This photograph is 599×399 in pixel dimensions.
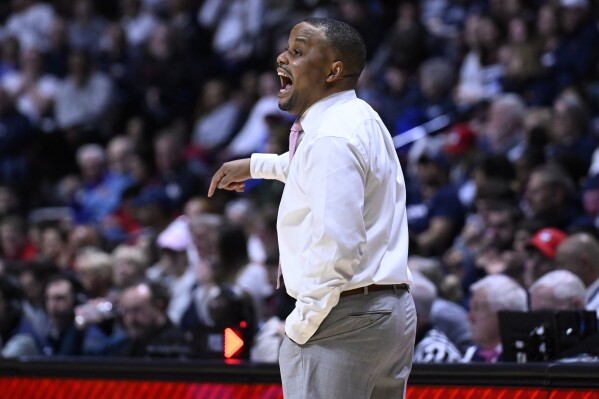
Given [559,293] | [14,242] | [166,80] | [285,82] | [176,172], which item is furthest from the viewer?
[166,80]

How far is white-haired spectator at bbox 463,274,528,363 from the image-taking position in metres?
6.38

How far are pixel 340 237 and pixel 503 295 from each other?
2953 millimetres

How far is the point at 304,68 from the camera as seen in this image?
397 centimetres

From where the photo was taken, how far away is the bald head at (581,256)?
6.91 m

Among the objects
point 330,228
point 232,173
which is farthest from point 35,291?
point 330,228

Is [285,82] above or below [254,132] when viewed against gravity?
above

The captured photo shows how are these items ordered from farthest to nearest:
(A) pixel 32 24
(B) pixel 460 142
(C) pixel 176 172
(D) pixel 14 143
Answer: (A) pixel 32 24 → (D) pixel 14 143 → (C) pixel 176 172 → (B) pixel 460 142

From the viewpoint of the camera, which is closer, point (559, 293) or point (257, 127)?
point (559, 293)

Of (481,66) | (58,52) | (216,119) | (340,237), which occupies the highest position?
(340,237)

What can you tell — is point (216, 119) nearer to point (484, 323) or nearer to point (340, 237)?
point (484, 323)

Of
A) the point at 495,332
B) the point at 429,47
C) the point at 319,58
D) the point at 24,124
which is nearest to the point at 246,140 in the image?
the point at 429,47

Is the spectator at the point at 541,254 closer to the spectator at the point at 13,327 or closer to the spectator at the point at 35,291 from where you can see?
the spectator at the point at 13,327

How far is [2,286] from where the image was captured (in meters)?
8.41

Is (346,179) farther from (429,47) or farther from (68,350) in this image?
(429,47)
